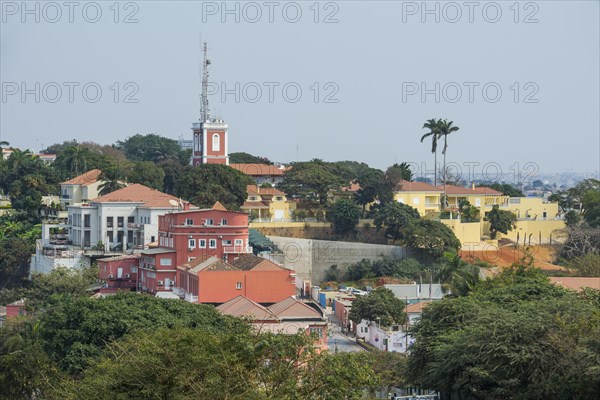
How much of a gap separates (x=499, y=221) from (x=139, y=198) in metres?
19.5

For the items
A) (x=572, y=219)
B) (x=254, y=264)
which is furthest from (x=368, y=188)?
(x=254, y=264)

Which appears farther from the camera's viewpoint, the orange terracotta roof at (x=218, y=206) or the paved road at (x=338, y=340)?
the orange terracotta roof at (x=218, y=206)

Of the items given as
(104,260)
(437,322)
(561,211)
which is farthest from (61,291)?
(561,211)

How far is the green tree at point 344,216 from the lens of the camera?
72438mm

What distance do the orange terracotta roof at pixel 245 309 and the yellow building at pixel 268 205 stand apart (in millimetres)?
23689

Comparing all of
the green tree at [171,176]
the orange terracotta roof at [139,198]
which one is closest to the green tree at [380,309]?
the orange terracotta roof at [139,198]

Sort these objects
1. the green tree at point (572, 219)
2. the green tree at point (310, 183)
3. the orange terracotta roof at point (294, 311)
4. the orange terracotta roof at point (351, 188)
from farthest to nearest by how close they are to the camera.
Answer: the orange terracotta roof at point (351, 188) < the green tree at point (310, 183) < the green tree at point (572, 219) < the orange terracotta roof at point (294, 311)

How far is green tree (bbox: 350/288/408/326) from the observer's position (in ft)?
172

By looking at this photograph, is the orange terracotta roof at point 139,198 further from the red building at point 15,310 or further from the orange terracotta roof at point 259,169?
the orange terracotta roof at point 259,169

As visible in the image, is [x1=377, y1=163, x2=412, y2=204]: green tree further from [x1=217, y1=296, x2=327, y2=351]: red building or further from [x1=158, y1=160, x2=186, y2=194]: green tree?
[x1=217, y1=296, x2=327, y2=351]: red building

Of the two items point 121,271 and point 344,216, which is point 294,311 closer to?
point 121,271

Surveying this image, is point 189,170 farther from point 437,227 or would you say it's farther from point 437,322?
point 437,322

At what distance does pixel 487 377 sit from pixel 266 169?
53200 millimetres

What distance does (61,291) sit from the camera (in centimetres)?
5769
